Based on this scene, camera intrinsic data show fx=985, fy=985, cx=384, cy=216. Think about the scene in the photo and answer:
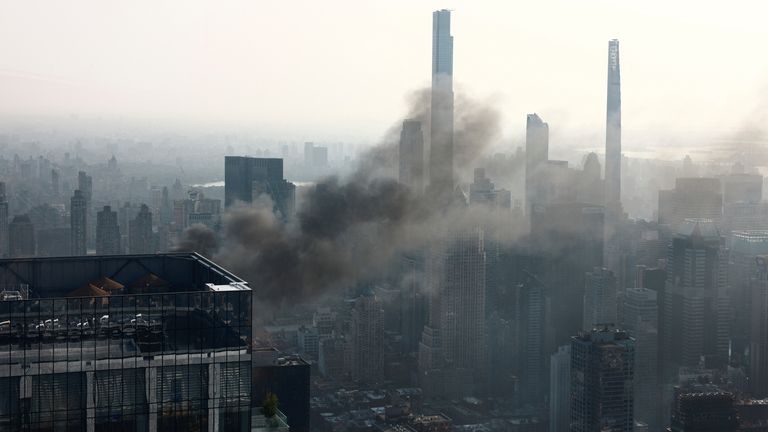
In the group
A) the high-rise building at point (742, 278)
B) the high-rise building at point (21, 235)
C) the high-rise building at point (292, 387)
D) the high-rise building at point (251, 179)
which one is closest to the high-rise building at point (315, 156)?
the high-rise building at point (251, 179)

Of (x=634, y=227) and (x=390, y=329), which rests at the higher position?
(x=634, y=227)

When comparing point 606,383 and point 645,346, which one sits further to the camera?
point 645,346

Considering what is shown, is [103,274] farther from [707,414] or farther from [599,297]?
[599,297]

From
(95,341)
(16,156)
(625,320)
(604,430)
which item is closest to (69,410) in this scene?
(95,341)

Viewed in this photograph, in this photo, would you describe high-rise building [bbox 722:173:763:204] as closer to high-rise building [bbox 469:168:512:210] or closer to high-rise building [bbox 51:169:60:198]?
high-rise building [bbox 469:168:512:210]

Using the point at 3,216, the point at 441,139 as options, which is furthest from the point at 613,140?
the point at 3,216

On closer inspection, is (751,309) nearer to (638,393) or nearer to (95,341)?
(638,393)
